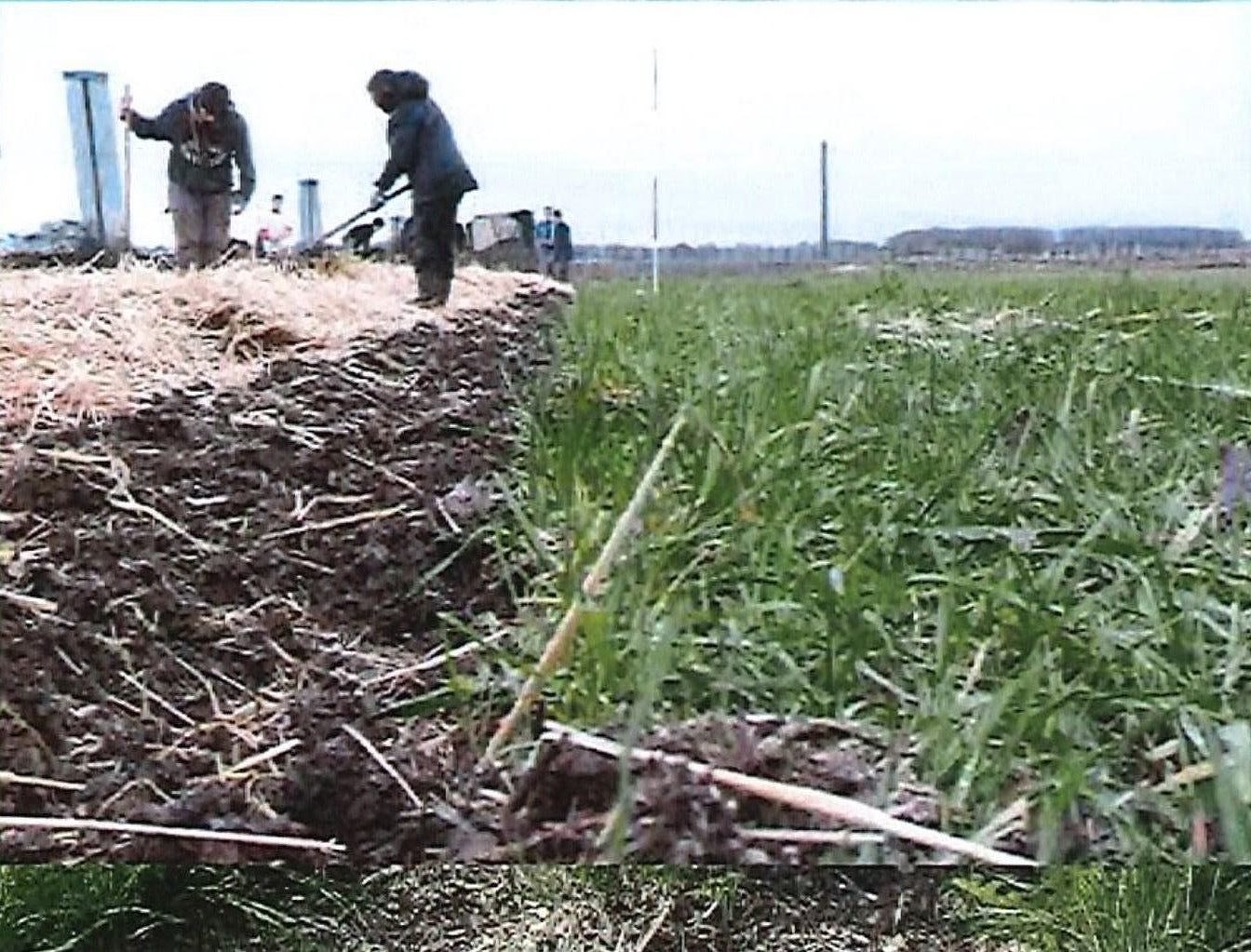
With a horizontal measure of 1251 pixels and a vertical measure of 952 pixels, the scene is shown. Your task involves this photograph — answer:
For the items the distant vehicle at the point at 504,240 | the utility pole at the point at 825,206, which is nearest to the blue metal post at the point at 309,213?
the distant vehicle at the point at 504,240

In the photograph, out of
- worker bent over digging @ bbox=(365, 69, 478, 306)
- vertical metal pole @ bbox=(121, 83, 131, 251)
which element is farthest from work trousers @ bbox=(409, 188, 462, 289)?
vertical metal pole @ bbox=(121, 83, 131, 251)

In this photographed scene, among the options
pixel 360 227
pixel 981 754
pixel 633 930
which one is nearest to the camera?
pixel 981 754

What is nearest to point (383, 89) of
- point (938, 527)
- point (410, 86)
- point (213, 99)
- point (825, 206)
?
point (410, 86)

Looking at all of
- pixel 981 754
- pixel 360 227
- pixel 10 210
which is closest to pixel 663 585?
pixel 981 754

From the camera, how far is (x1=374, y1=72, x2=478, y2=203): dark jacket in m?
1.16

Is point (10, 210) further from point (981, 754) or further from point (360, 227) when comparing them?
point (981, 754)

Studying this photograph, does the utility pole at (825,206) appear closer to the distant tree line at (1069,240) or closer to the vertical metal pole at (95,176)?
the distant tree line at (1069,240)

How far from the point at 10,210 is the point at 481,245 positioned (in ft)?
1.15

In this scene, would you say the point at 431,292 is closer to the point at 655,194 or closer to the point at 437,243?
the point at 437,243

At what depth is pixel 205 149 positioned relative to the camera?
1.19 metres

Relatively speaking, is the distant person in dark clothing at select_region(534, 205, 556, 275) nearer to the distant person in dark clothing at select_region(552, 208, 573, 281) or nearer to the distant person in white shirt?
the distant person in dark clothing at select_region(552, 208, 573, 281)

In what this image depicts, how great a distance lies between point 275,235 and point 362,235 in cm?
7

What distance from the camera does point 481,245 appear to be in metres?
1.17

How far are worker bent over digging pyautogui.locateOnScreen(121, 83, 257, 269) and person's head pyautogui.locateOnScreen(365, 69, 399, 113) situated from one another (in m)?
0.10
